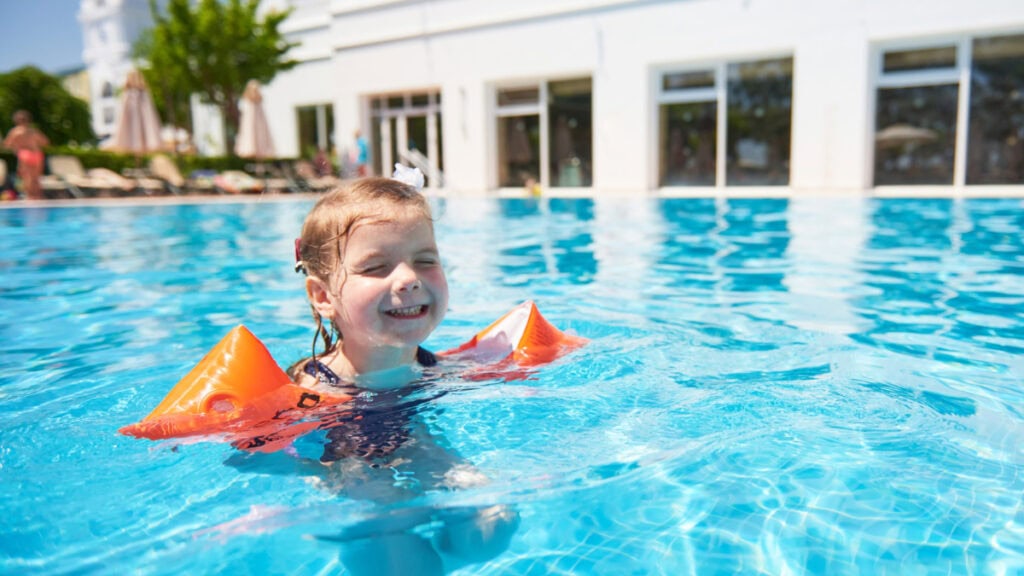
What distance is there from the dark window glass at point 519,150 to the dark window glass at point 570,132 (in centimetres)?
40

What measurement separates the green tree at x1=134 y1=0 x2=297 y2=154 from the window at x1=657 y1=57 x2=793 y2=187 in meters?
12.7

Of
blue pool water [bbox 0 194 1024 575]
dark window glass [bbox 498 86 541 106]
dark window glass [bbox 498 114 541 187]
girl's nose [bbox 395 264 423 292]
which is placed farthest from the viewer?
dark window glass [bbox 498 114 541 187]

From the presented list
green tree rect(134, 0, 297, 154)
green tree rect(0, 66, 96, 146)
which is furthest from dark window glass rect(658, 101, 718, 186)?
green tree rect(0, 66, 96, 146)

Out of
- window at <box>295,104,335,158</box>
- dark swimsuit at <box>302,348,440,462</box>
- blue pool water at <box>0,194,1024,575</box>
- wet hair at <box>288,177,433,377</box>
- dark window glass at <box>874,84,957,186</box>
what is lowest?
blue pool water at <box>0,194,1024,575</box>

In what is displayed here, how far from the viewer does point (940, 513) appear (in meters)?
1.77

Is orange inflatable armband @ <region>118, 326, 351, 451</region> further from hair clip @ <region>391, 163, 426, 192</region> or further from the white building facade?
the white building facade

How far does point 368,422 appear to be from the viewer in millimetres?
2334

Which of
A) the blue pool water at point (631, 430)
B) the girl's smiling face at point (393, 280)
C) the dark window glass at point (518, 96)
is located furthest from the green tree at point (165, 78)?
the girl's smiling face at point (393, 280)

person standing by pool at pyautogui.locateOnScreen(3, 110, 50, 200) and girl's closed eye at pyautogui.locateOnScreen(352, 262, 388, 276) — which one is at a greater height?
person standing by pool at pyautogui.locateOnScreen(3, 110, 50, 200)

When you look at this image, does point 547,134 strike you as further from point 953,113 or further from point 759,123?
point 953,113

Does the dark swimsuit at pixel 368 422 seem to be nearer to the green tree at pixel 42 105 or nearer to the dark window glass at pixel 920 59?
the dark window glass at pixel 920 59

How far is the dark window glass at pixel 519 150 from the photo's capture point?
17766 mm

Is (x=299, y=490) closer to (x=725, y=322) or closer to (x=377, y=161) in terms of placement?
(x=725, y=322)

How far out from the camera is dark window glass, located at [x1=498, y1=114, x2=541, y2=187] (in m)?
17.8
